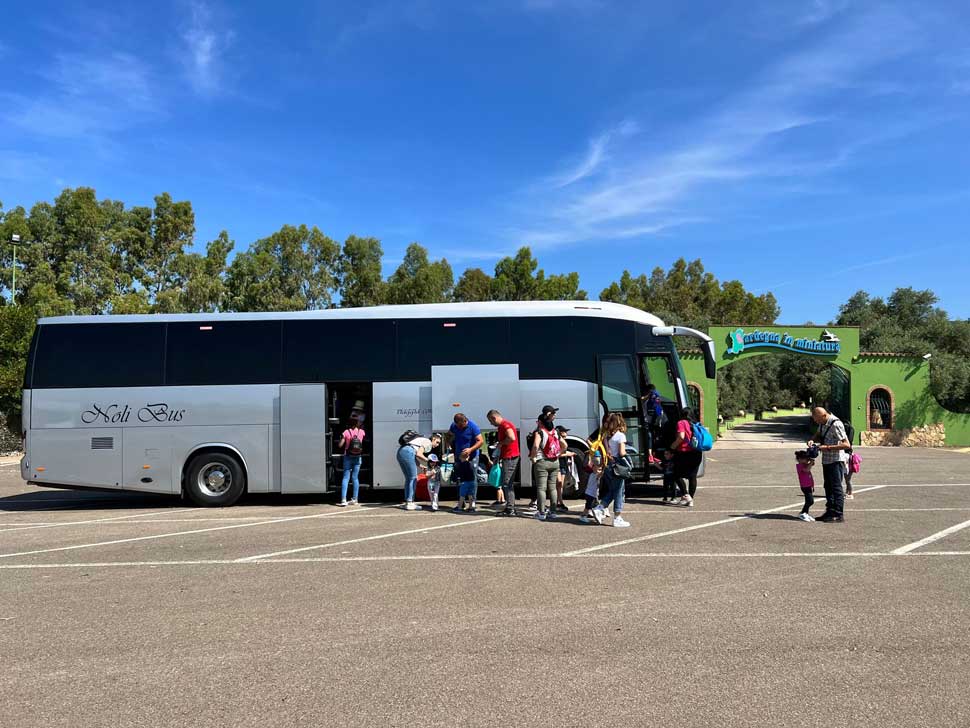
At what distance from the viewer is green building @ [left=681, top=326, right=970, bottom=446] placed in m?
29.6

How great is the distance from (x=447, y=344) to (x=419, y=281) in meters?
43.2

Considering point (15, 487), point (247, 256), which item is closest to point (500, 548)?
point (15, 487)

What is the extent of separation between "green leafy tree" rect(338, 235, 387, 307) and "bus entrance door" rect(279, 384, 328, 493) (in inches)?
1759

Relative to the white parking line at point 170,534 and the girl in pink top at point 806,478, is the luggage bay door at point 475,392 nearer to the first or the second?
the white parking line at point 170,534

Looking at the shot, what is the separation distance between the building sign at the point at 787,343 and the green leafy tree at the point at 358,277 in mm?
32868

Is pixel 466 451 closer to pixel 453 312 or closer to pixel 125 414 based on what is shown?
pixel 453 312

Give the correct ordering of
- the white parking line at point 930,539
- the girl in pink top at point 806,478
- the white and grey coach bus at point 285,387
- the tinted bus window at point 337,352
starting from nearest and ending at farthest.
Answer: the white parking line at point 930,539, the girl in pink top at point 806,478, the white and grey coach bus at point 285,387, the tinted bus window at point 337,352

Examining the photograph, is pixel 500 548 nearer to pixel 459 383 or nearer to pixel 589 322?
pixel 459 383

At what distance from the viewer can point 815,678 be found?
424 cm

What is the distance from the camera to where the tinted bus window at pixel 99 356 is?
39.4 ft

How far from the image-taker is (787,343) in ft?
99.0

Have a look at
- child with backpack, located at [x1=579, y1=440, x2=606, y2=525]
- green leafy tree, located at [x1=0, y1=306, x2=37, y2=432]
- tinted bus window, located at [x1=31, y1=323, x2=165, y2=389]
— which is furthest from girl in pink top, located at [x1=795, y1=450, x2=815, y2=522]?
green leafy tree, located at [x1=0, y1=306, x2=37, y2=432]

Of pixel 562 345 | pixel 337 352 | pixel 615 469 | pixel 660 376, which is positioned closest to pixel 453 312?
pixel 562 345

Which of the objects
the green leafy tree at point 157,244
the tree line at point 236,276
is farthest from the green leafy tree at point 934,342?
the green leafy tree at point 157,244
